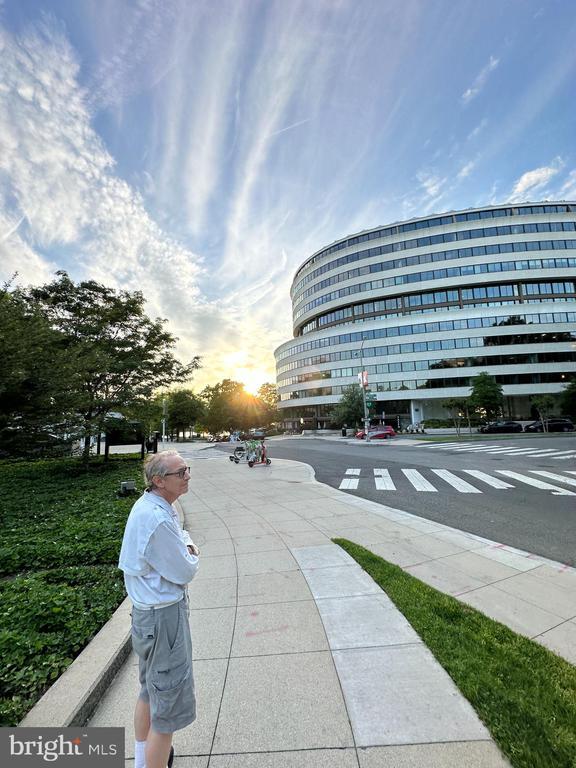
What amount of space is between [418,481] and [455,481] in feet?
4.15

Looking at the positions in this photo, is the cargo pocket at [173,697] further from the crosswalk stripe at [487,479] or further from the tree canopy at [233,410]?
the tree canopy at [233,410]

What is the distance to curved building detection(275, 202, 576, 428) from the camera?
56.2m

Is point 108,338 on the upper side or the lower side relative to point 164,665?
upper

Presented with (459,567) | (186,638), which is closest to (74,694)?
(186,638)

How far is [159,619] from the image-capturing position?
78.6 inches

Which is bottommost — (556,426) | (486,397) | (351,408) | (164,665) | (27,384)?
(164,665)

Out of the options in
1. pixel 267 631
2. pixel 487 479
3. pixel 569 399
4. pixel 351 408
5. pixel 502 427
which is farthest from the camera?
pixel 351 408

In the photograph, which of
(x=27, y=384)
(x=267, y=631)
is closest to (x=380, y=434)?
(x=27, y=384)

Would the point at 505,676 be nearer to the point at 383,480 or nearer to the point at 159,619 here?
the point at 159,619

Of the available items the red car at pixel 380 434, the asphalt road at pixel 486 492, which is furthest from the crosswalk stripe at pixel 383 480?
the red car at pixel 380 434

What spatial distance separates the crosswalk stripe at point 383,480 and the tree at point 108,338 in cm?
1130

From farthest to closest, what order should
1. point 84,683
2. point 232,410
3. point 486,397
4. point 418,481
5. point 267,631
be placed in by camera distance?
point 232,410 < point 486,397 < point 418,481 < point 267,631 < point 84,683

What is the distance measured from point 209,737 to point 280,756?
54 cm

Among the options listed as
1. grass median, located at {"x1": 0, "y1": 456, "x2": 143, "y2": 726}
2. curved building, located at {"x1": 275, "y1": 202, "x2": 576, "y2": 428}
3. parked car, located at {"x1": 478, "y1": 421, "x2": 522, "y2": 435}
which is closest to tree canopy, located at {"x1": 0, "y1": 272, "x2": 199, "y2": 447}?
grass median, located at {"x1": 0, "y1": 456, "x2": 143, "y2": 726}
